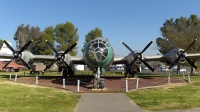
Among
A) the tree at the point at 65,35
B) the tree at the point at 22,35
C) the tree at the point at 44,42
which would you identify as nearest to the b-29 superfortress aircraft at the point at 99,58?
Result: the tree at the point at 44,42

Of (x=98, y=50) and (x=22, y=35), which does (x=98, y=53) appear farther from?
(x=22, y=35)

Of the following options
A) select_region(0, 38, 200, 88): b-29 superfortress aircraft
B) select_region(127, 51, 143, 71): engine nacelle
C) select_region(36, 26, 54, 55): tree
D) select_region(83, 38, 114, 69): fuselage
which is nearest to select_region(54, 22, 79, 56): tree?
select_region(36, 26, 54, 55): tree

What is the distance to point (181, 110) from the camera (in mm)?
8953

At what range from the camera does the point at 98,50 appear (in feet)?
56.6

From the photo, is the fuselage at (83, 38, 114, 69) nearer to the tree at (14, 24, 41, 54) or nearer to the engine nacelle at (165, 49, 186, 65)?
the engine nacelle at (165, 49, 186, 65)

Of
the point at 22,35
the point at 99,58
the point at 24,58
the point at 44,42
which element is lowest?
the point at 99,58

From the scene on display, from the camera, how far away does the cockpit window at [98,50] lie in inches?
680

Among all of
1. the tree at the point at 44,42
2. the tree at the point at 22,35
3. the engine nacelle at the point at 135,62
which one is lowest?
the engine nacelle at the point at 135,62

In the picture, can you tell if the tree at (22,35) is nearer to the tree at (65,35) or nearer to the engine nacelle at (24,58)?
the tree at (65,35)

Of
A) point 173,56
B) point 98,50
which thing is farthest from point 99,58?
point 173,56

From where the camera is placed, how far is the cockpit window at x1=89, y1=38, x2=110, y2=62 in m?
17.3

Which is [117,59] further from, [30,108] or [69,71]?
[30,108]

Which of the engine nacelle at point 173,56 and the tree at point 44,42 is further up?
the tree at point 44,42

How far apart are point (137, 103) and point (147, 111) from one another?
68.8 inches
